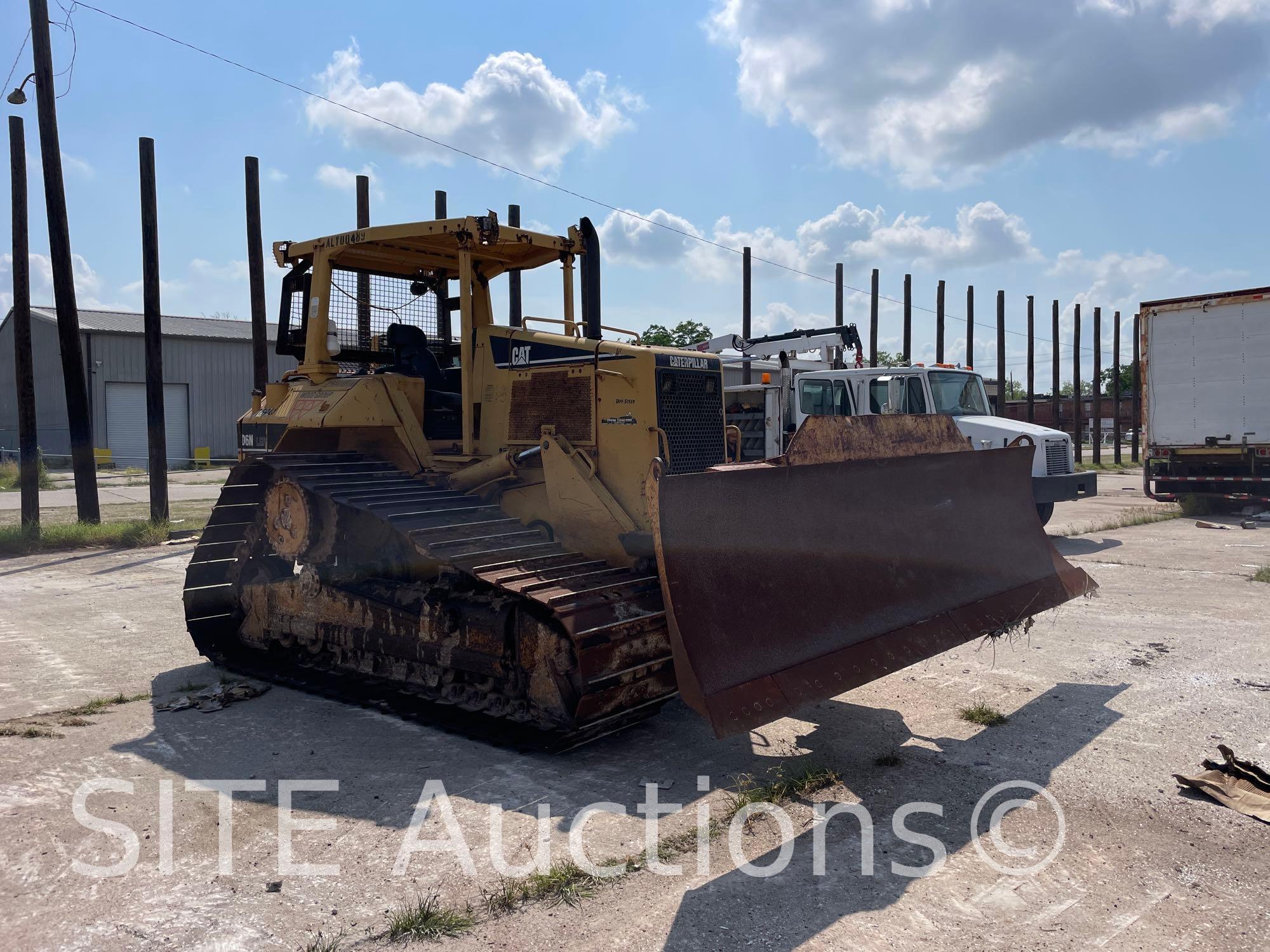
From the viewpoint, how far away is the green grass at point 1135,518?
14407 mm

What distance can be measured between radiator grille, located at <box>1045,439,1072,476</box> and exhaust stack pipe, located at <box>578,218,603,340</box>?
8286 millimetres

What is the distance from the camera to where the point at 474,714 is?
17.5 ft

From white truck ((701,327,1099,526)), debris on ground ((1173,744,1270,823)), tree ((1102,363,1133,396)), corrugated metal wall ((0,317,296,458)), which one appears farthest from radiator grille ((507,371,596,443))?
tree ((1102,363,1133,396))

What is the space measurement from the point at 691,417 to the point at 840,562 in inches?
62.5

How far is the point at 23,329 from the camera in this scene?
14227mm

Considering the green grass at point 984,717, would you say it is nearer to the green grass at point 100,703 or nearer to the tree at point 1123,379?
the green grass at point 100,703

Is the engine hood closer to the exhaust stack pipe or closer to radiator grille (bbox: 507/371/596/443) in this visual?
the exhaust stack pipe

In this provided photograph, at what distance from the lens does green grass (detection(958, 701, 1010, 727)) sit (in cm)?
527

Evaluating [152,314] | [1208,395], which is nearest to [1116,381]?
[1208,395]

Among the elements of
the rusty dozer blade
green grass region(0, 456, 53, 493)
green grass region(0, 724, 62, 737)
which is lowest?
green grass region(0, 724, 62, 737)

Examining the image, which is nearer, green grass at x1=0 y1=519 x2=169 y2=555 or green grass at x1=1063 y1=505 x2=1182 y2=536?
green grass at x1=0 y1=519 x2=169 y2=555

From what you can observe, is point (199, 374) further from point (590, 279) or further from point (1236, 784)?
point (1236, 784)

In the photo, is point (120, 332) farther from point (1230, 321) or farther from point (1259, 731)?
point (1259, 731)

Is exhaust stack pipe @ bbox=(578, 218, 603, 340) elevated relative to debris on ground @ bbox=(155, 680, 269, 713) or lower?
elevated
